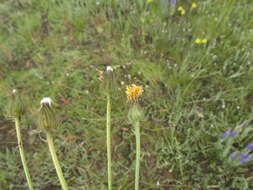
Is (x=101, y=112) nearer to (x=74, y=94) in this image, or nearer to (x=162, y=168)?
(x=74, y=94)

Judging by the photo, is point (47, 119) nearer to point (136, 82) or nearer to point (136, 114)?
point (136, 114)

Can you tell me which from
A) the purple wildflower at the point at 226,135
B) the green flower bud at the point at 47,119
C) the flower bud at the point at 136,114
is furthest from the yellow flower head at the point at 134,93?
the purple wildflower at the point at 226,135

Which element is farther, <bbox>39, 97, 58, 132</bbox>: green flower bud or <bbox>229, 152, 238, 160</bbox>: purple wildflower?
<bbox>229, 152, 238, 160</bbox>: purple wildflower

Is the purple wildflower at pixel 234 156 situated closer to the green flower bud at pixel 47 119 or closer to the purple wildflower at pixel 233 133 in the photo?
the purple wildflower at pixel 233 133

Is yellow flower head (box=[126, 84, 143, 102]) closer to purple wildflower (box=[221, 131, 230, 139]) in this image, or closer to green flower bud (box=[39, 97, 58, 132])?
green flower bud (box=[39, 97, 58, 132])

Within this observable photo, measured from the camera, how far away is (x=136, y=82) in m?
1.92

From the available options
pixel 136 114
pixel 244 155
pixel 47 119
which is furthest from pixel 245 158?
pixel 47 119

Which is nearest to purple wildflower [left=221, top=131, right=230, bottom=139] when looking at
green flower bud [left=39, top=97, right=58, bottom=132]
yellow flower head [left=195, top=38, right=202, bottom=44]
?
yellow flower head [left=195, top=38, right=202, bottom=44]

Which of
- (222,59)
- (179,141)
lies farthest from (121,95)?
(222,59)

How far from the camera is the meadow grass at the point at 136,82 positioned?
1579mm

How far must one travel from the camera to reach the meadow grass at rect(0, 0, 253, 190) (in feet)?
5.18

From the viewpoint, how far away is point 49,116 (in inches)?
39.6

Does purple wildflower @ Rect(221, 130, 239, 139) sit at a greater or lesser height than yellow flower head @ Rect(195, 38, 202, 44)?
lesser

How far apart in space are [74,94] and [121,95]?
0.37m
